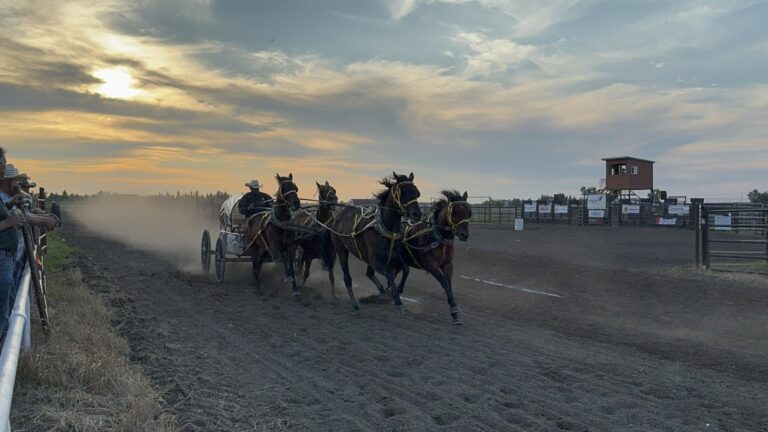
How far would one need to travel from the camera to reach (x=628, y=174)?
47469mm

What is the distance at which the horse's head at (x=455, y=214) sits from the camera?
8289 millimetres

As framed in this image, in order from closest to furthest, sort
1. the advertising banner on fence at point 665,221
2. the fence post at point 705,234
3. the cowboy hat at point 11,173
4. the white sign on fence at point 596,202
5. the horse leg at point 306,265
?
the cowboy hat at point 11,173 < the horse leg at point 306,265 < the fence post at point 705,234 < the advertising banner on fence at point 665,221 < the white sign on fence at point 596,202

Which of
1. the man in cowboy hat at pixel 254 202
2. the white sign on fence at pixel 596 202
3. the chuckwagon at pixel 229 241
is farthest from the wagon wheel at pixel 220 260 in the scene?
the white sign on fence at pixel 596 202

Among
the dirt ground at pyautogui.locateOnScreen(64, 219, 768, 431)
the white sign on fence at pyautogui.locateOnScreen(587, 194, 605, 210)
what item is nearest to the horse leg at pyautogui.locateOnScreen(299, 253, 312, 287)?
the dirt ground at pyautogui.locateOnScreen(64, 219, 768, 431)

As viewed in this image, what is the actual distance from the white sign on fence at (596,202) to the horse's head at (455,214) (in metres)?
32.1

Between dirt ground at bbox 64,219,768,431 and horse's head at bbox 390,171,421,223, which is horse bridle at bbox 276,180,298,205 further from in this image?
horse's head at bbox 390,171,421,223

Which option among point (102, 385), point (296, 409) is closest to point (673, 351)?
point (296, 409)

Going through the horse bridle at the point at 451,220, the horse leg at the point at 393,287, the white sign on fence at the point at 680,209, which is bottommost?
the horse leg at the point at 393,287

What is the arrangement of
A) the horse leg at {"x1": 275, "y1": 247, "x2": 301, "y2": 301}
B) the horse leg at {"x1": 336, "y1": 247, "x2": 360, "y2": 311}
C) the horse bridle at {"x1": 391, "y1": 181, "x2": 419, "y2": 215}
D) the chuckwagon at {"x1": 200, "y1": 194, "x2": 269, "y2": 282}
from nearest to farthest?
the horse bridle at {"x1": 391, "y1": 181, "x2": 419, "y2": 215} < the horse leg at {"x1": 336, "y1": 247, "x2": 360, "y2": 311} < the horse leg at {"x1": 275, "y1": 247, "x2": 301, "y2": 301} < the chuckwagon at {"x1": 200, "y1": 194, "x2": 269, "y2": 282}

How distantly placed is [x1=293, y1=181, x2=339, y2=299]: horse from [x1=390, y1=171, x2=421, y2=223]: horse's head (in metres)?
1.94

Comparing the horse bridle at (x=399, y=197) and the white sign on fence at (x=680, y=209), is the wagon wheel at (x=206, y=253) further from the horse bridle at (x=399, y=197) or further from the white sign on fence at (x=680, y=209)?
the white sign on fence at (x=680, y=209)

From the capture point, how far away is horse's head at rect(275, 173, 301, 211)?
36.2 feet

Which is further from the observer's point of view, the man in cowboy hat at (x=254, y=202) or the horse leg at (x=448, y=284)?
the man in cowboy hat at (x=254, y=202)

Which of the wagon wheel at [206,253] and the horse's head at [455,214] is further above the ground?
the horse's head at [455,214]
